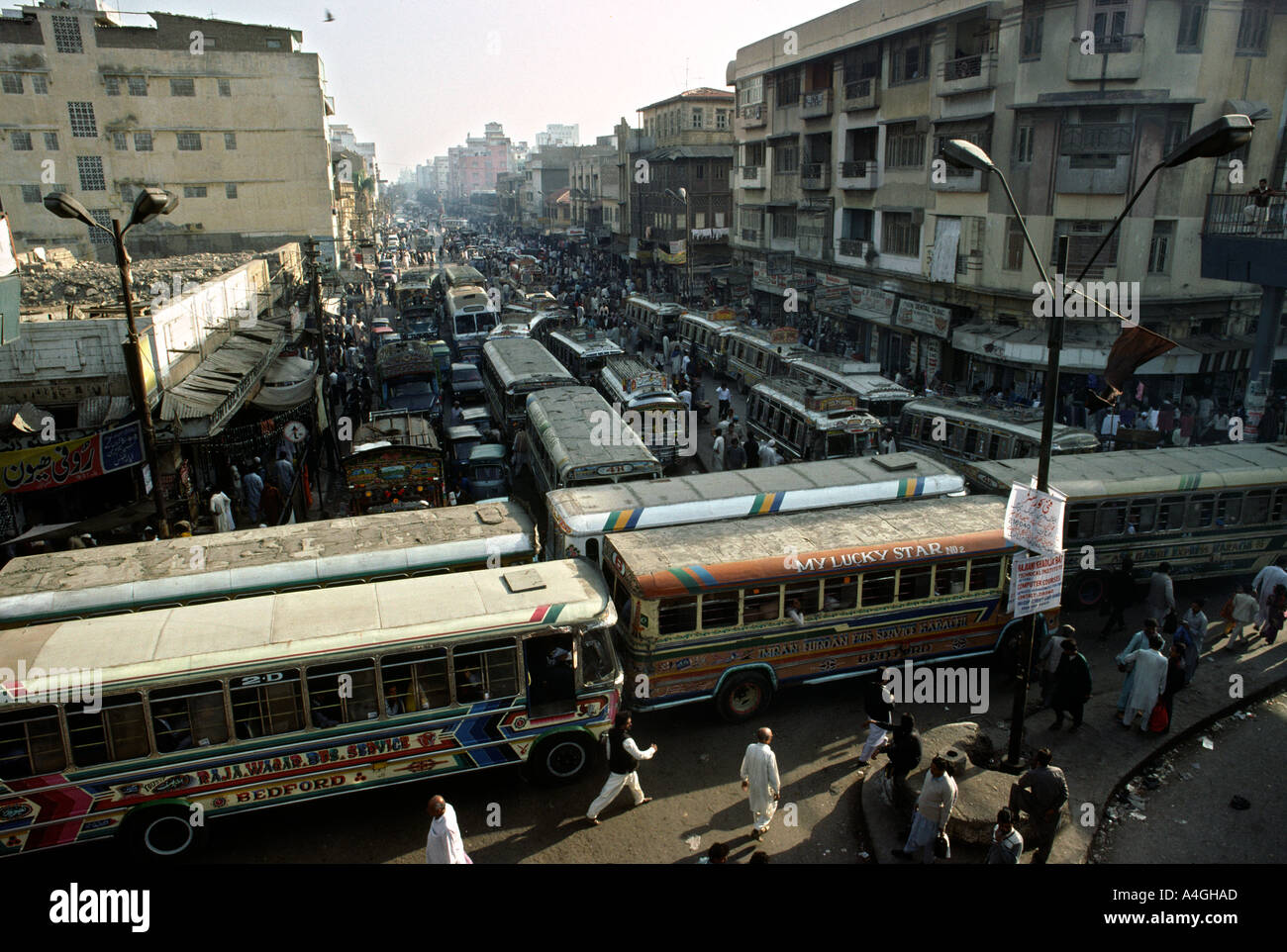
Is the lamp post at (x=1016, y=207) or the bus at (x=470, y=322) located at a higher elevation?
the lamp post at (x=1016, y=207)

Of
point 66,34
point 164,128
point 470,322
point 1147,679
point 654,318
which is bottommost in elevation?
point 1147,679

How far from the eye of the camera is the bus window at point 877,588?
12.3m

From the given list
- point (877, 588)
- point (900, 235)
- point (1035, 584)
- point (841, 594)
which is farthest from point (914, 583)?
point (900, 235)

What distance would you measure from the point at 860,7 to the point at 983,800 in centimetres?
3640

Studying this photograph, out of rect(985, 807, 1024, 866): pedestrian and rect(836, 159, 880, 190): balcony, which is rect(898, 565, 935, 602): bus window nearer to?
rect(985, 807, 1024, 866): pedestrian

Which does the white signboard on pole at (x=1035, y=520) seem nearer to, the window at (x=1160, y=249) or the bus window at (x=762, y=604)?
the bus window at (x=762, y=604)

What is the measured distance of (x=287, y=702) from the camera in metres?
9.37

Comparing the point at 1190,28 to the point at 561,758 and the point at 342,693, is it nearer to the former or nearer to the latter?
the point at 561,758

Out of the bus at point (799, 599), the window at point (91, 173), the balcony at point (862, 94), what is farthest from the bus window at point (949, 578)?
the window at point (91, 173)

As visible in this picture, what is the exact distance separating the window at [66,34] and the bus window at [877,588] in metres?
60.3

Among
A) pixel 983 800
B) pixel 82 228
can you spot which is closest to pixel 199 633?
pixel 983 800

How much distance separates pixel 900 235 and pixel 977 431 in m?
18.3

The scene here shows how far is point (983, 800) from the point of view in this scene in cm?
964

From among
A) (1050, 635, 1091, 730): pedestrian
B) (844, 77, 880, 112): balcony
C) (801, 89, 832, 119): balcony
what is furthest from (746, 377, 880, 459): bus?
(801, 89, 832, 119): balcony
